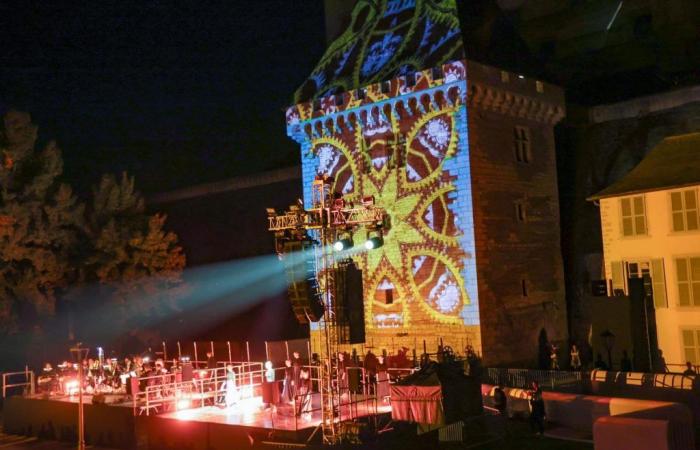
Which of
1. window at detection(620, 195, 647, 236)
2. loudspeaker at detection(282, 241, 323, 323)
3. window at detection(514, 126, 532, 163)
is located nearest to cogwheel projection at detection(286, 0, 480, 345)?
window at detection(514, 126, 532, 163)

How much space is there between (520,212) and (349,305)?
35.3 feet

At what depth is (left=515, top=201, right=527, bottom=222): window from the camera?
28758 millimetres

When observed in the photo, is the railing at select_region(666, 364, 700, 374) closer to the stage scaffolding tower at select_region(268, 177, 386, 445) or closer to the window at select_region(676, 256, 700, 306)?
the window at select_region(676, 256, 700, 306)

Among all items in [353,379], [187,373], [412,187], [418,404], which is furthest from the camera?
[412,187]

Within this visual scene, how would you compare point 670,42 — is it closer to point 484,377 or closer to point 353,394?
point 484,377

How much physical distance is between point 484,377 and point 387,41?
13.1m

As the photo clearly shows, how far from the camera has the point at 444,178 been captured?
27.7 meters

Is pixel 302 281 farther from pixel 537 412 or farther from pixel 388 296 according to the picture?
pixel 388 296

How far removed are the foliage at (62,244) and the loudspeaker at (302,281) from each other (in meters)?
18.4

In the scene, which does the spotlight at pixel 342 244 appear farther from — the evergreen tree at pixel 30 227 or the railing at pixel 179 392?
the evergreen tree at pixel 30 227

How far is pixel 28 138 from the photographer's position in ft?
118

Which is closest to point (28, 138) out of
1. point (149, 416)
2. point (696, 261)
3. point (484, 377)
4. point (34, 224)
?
point (34, 224)

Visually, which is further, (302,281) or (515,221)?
(515,221)

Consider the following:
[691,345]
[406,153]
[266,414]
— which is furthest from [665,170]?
[266,414]
